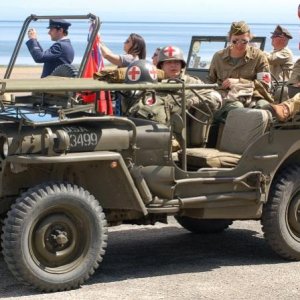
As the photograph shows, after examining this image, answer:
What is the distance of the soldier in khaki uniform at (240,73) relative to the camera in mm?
7652

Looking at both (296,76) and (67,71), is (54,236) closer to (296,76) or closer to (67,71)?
(67,71)

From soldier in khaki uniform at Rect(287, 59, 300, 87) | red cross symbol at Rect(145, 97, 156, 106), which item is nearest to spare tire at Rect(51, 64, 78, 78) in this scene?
red cross symbol at Rect(145, 97, 156, 106)

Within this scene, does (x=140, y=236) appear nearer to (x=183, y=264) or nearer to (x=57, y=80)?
(x=183, y=264)

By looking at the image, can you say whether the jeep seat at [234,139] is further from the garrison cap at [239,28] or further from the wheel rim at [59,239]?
the wheel rim at [59,239]

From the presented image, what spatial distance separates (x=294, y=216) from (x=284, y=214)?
108 millimetres

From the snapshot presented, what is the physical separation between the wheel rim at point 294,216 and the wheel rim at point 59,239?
1656 mm

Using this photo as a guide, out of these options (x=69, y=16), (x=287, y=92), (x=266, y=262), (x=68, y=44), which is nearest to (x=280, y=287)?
(x=266, y=262)

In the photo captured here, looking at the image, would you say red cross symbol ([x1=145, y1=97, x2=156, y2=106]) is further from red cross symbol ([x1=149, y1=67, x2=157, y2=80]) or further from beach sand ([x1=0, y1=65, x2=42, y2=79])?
beach sand ([x1=0, y1=65, x2=42, y2=79])

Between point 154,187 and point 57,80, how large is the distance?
96 cm

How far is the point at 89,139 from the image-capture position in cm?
640

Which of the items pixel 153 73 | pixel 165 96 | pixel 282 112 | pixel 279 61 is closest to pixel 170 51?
pixel 165 96

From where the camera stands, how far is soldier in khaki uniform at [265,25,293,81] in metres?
10.8

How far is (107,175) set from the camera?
654 centimetres

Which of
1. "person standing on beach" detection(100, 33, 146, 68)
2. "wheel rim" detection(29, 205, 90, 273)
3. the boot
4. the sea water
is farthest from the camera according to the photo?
"person standing on beach" detection(100, 33, 146, 68)
